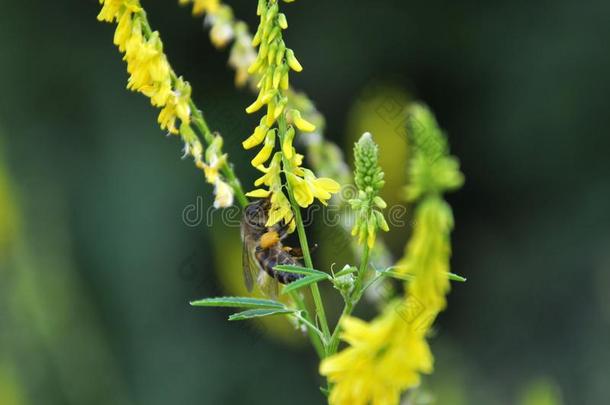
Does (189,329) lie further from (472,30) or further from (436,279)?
(436,279)

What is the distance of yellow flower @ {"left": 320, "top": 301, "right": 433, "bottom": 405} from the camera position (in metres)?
0.99

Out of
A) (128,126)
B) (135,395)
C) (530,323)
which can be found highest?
(128,126)

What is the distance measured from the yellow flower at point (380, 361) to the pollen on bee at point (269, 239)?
1012mm

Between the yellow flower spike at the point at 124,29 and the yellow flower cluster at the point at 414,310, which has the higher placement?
the yellow flower spike at the point at 124,29

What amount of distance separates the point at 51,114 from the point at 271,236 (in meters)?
6.46

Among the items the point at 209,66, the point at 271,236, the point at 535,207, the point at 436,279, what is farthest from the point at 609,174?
the point at 436,279

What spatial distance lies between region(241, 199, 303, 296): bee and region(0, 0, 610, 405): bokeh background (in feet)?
13.2

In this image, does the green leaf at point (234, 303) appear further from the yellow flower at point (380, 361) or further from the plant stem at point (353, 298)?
the yellow flower at point (380, 361)

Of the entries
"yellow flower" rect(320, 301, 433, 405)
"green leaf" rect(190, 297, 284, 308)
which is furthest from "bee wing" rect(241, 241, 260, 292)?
"yellow flower" rect(320, 301, 433, 405)

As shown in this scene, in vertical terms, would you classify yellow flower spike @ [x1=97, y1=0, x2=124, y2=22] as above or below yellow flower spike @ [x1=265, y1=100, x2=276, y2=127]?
above

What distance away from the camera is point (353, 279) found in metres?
1.53

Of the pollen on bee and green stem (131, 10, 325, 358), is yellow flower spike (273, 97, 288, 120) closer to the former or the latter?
green stem (131, 10, 325, 358)

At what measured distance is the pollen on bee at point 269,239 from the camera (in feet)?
6.73

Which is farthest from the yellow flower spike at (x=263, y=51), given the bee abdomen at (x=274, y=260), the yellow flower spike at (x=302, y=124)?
the bee abdomen at (x=274, y=260)
